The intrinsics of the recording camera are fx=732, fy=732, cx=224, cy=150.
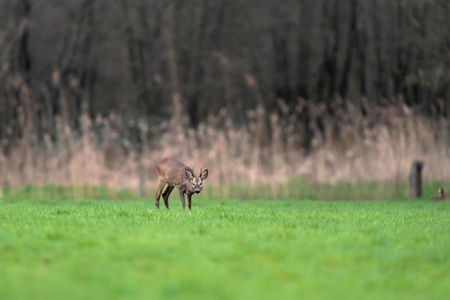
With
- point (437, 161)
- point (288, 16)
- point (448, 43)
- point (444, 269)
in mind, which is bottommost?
point (444, 269)

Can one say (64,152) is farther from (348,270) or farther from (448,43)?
(348,270)

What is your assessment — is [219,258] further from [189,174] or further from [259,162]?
[259,162]

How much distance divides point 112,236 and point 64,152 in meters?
12.2

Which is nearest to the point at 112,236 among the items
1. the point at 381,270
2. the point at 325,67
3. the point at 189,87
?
the point at 381,270

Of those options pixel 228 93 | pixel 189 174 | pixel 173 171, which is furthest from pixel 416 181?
pixel 228 93

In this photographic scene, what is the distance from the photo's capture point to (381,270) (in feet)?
22.9

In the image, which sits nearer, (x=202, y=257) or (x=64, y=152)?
(x=202, y=257)

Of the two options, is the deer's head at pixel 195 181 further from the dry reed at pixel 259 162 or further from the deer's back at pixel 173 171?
the dry reed at pixel 259 162

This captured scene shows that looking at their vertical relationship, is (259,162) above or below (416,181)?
above

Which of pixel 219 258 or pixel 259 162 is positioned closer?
pixel 219 258

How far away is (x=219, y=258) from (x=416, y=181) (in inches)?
473

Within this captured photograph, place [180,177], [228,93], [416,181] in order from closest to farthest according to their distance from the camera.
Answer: [180,177] → [416,181] → [228,93]

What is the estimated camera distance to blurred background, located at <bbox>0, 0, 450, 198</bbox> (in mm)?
19812

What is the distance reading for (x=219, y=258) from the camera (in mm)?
7266
